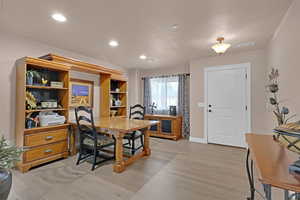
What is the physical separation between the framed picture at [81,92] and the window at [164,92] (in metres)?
2.21

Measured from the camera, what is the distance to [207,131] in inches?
162

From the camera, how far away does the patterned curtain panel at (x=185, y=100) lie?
479 centimetres

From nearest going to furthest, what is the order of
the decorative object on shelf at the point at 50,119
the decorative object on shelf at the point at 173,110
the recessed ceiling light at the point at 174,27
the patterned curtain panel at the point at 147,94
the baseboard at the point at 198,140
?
1. the recessed ceiling light at the point at 174,27
2. the decorative object on shelf at the point at 50,119
3. the baseboard at the point at 198,140
4. the decorative object on shelf at the point at 173,110
5. the patterned curtain panel at the point at 147,94

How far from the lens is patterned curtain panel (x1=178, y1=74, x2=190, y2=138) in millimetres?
4794

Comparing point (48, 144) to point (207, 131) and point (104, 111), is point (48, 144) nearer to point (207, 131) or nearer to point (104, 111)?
point (104, 111)

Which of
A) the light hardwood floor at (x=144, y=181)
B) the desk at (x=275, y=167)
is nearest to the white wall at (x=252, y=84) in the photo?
the light hardwood floor at (x=144, y=181)

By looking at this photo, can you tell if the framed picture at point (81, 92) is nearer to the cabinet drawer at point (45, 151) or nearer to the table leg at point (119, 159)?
the cabinet drawer at point (45, 151)

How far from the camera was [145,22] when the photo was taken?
224 centimetres

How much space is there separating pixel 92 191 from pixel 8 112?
2.05 meters

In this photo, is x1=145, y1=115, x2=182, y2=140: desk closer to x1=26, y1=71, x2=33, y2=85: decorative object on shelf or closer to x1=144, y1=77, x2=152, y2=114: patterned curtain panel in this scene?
x1=144, y1=77, x2=152, y2=114: patterned curtain panel

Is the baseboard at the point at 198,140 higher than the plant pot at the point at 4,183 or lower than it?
lower

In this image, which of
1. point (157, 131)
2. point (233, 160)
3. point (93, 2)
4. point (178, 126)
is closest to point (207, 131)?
point (178, 126)

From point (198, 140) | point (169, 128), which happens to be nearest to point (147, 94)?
point (169, 128)

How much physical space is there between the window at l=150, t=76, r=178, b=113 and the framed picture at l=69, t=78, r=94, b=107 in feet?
7.25
